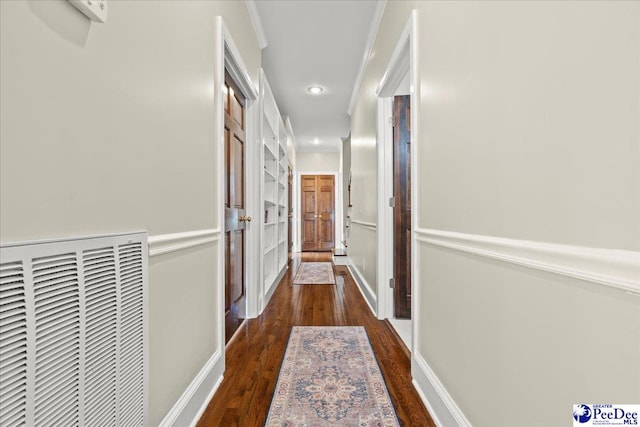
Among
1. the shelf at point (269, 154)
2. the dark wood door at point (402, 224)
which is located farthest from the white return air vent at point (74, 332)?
the shelf at point (269, 154)

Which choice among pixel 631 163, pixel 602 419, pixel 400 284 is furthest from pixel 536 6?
pixel 400 284

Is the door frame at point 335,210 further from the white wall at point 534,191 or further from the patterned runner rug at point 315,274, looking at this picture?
the white wall at point 534,191

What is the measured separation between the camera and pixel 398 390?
1646 mm

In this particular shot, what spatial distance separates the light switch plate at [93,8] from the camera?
73cm

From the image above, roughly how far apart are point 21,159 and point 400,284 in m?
2.59

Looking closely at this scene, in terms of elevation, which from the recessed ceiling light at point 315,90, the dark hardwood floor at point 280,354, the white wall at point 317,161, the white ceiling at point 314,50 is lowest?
the dark hardwood floor at point 280,354

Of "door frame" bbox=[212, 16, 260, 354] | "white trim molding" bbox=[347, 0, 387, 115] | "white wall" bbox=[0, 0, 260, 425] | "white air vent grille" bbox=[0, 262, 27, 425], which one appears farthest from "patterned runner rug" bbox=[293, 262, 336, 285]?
"white air vent grille" bbox=[0, 262, 27, 425]

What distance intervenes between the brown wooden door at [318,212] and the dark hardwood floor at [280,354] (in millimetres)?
4825

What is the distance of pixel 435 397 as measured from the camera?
142 centimetres

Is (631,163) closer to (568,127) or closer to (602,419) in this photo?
(568,127)

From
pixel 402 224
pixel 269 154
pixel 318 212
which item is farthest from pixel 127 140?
pixel 318 212
